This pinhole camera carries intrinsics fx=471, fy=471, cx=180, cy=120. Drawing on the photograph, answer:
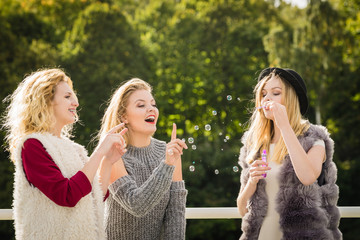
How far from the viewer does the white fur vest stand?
9.23ft

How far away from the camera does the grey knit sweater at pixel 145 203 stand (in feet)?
9.98

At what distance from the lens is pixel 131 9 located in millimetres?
24266

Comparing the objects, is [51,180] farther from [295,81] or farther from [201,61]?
[201,61]

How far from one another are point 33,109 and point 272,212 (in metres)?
1.77

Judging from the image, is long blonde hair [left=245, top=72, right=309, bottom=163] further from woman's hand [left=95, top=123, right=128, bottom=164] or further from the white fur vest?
the white fur vest

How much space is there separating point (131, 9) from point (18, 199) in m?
22.3

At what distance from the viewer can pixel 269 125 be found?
3.63 metres

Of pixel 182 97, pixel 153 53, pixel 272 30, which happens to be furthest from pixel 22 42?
pixel 272 30

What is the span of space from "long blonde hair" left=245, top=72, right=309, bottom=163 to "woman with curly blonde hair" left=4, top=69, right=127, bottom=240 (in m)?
1.07

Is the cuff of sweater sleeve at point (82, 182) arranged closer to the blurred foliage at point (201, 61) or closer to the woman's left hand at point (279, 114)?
the woman's left hand at point (279, 114)

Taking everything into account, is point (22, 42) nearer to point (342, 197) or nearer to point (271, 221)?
point (342, 197)

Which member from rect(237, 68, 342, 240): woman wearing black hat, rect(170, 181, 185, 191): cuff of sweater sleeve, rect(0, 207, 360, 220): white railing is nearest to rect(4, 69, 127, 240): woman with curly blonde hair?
rect(170, 181, 185, 191): cuff of sweater sleeve

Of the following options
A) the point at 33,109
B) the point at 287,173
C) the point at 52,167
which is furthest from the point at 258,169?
the point at 33,109

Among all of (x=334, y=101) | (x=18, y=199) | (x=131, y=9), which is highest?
(x=131, y=9)
